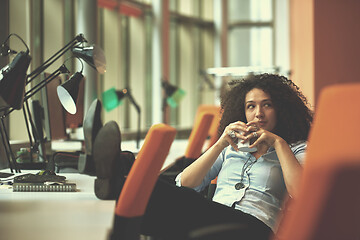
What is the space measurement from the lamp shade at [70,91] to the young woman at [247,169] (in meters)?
0.55

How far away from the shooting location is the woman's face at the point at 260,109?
2.31m

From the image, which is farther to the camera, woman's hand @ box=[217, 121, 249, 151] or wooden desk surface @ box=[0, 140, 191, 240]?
woman's hand @ box=[217, 121, 249, 151]

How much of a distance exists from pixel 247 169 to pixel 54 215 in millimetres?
1060

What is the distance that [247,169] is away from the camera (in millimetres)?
2285

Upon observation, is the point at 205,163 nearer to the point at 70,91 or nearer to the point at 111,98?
the point at 70,91

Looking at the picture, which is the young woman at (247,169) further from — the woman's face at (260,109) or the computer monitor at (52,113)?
the computer monitor at (52,113)

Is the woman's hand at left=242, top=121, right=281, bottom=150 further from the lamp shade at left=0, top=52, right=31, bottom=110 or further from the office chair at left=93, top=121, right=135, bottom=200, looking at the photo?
the lamp shade at left=0, top=52, right=31, bottom=110

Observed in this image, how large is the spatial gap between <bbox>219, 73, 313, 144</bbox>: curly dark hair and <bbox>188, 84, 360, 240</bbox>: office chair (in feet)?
4.81

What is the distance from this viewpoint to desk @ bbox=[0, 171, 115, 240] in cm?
123

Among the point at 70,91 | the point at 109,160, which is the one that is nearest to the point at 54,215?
the point at 109,160

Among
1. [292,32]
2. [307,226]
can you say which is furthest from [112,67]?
[307,226]

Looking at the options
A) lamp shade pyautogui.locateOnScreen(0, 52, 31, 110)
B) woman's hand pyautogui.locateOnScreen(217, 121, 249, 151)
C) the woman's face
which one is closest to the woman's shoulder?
the woman's face

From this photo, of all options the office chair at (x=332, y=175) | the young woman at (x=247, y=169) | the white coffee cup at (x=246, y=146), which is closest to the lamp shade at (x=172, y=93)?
the young woman at (x=247, y=169)

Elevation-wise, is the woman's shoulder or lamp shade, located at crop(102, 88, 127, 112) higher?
lamp shade, located at crop(102, 88, 127, 112)
